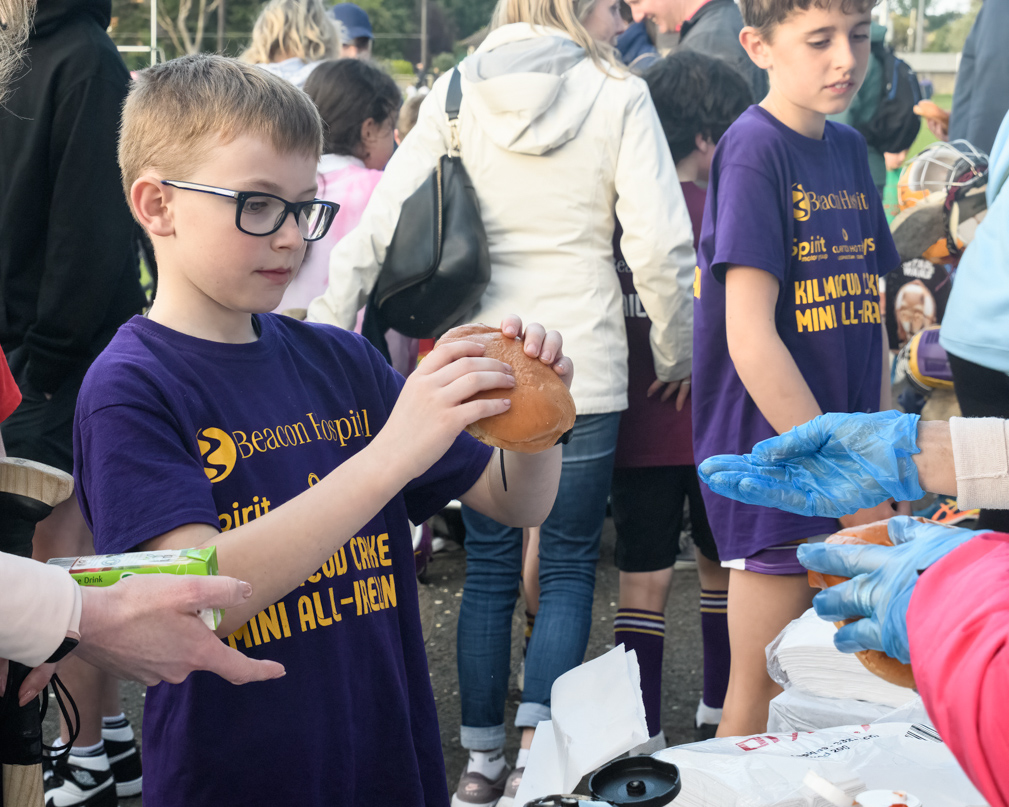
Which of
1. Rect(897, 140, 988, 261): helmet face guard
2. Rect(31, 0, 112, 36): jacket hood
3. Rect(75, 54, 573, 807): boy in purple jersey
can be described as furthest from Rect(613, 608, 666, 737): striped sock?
Rect(31, 0, 112, 36): jacket hood

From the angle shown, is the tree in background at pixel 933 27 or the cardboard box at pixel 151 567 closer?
the cardboard box at pixel 151 567

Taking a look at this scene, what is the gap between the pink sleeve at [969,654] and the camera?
2.93ft

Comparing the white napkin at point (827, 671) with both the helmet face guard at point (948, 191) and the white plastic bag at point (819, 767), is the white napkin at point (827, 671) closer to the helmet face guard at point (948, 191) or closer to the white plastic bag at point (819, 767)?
the white plastic bag at point (819, 767)

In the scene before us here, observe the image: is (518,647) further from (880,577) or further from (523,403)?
(880,577)

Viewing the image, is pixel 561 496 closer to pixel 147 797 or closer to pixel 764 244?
pixel 764 244

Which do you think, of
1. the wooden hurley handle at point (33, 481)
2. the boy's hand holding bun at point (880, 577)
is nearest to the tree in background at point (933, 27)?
the boy's hand holding bun at point (880, 577)

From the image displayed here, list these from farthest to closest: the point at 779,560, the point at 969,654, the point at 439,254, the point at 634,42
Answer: the point at 634,42 → the point at 439,254 → the point at 779,560 → the point at 969,654

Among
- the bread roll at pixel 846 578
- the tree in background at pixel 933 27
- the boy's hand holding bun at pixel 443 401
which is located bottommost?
the bread roll at pixel 846 578

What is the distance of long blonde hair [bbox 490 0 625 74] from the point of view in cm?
294

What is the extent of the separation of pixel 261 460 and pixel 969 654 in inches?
39.8

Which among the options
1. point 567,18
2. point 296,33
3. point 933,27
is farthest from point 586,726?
point 933,27

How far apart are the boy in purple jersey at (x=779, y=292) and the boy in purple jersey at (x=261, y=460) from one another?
86 cm

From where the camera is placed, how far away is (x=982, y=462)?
1.44m

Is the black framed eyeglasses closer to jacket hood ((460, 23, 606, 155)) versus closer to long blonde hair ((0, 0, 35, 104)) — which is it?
long blonde hair ((0, 0, 35, 104))
